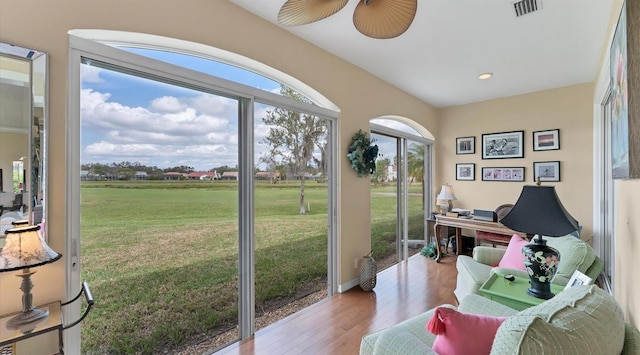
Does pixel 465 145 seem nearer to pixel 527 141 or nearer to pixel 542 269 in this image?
pixel 527 141

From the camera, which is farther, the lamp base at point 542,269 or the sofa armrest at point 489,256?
the sofa armrest at point 489,256

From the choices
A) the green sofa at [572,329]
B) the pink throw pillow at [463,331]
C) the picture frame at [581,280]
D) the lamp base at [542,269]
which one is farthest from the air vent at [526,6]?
the pink throw pillow at [463,331]

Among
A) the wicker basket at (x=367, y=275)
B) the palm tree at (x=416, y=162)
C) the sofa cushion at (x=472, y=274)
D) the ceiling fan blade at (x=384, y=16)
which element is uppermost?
the ceiling fan blade at (x=384, y=16)

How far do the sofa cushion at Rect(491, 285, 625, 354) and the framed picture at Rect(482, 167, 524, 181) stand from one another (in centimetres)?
384

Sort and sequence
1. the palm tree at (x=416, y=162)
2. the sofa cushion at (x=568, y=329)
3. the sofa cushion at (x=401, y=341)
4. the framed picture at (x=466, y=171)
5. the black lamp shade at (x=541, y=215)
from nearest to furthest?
the sofa cushion at (x=568, y=329)
the sofa cushion at (x=401, y=341)
the black lamp shade at (x=541, y=215)
the palm tree at (x=416, y=162)
the framed picture at (x=466, y=171)

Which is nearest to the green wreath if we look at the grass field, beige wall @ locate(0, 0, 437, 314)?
beige wall @ locate(0, 0, 437, 314)

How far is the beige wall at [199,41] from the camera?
143cm

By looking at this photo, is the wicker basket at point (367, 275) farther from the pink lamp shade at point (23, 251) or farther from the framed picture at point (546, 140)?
the framed picture at point (546, 140)

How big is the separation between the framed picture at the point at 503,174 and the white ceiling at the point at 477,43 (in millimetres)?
1248

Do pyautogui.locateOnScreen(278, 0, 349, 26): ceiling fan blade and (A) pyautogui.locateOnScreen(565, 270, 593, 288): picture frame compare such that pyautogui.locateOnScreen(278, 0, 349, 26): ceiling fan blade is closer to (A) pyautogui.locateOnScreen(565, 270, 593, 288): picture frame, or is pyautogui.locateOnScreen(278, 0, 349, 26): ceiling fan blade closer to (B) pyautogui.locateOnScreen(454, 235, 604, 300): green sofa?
(A) pyautogui.locateOnScreen(565, 270, 593, 288): picture frame

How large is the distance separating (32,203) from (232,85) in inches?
56.6

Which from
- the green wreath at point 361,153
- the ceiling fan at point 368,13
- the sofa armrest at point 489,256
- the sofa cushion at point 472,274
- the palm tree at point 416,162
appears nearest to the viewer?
the ceiling fan at point 368,13

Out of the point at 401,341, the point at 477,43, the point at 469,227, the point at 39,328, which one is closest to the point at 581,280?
the point at 401,341

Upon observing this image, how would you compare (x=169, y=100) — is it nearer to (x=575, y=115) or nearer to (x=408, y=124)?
(x=408, y=124)
